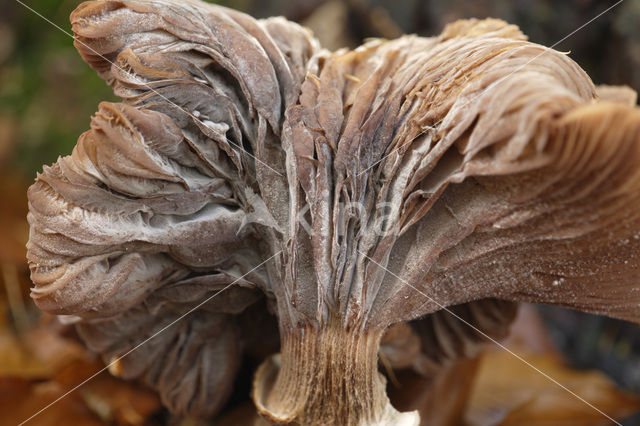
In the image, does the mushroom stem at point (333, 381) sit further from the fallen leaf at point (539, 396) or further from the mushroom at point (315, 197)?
the fallen leaf at point (539, 396)

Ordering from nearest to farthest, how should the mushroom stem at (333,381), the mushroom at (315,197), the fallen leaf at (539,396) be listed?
the mushroom at (315,197) → the mushroom stem at (333,381) → the fallen leaf at (539,396)

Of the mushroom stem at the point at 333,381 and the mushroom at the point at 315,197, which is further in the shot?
the mushroom stem at the point at 333,381

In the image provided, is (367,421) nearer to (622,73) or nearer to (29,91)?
(622,73)

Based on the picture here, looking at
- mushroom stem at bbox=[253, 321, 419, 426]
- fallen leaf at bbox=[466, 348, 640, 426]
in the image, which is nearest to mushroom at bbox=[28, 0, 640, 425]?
mushroom stem at bbox=[253, 321, 419, 426]

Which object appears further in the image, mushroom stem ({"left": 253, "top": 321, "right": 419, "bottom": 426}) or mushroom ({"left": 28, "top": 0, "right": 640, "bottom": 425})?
mushroom stem ({"left": 253, "top": 321, "right": 419, "bottom": 426})

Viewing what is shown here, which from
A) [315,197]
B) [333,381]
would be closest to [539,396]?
[333,381]

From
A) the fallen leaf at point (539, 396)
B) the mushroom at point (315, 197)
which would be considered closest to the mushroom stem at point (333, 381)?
the mushroom at point (315, 197)

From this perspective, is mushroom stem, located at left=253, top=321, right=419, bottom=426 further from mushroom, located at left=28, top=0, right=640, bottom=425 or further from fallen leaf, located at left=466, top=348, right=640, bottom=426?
fallen leaf, located at left=466, top=348, right=640, bottom=426

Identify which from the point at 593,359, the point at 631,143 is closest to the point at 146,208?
the point at 631,143
